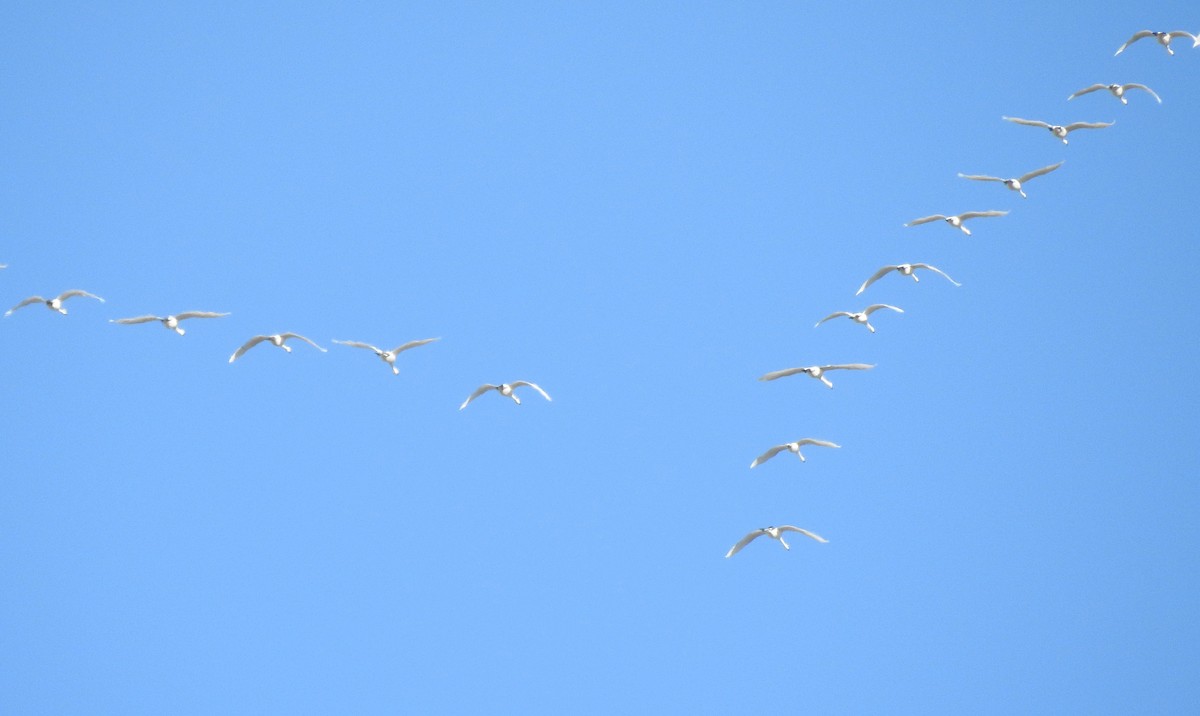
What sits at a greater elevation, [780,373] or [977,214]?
[977,214]

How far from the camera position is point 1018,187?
163ft

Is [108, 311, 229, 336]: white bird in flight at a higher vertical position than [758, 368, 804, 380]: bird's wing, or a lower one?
higher

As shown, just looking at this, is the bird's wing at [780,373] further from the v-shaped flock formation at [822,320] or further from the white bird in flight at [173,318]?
the white bird in flight at [173,318]

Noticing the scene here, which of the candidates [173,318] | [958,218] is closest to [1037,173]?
[958,218]

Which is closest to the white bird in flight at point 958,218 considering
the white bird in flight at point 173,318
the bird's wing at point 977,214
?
the bird's wing at point 977,214

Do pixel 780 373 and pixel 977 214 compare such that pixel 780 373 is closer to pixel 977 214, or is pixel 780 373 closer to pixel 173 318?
pixel 977 214

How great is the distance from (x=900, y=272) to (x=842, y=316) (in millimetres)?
2379

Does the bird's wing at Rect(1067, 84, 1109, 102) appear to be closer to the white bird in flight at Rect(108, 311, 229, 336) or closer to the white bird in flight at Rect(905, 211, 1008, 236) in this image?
the white bird in flight at Rect(905, 211, 1008, 236)

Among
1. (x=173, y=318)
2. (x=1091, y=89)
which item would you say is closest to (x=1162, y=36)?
(x=1091, y=89)

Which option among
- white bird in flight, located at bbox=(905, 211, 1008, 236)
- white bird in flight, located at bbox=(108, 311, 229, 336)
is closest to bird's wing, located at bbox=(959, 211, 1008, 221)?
white bird in flight, located at bbox=(905, 211, 1008, 236)

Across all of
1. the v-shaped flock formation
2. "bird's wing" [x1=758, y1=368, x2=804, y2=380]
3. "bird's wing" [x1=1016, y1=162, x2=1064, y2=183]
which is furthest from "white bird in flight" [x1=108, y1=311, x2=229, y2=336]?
"bird's wing" [x1=1016, y1=162, x2=1064, y2=183]

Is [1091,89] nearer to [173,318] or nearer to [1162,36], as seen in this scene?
[1162,36]

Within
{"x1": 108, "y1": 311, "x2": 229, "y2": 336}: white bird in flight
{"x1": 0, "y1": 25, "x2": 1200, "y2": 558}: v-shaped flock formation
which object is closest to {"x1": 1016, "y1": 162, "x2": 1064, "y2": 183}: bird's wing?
{"x1": 0, "y1": 25, "x2": 1200, "y2": 558}: v-shaped flock formation

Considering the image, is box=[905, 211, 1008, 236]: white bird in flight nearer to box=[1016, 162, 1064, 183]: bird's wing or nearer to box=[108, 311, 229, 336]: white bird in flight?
box=[1016, 162, 1064, 183]: bird's wing
